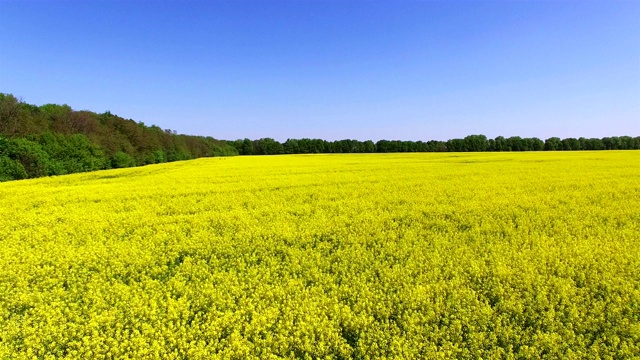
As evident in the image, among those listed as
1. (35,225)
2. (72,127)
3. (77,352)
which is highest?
(72,127)

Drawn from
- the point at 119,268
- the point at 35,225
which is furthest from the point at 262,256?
the point at 35,225

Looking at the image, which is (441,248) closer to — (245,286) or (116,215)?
(245,286)

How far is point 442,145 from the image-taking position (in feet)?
280

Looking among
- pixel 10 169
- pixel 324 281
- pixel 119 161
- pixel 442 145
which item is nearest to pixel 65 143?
pixel 119 161

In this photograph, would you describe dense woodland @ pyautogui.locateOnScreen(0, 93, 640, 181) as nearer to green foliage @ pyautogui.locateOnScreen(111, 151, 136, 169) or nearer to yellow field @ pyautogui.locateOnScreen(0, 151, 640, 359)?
green foliage @ pyautogui.locateOnScreen(111, 151, 136, 169)

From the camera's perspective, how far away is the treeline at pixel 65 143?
99.7 feet

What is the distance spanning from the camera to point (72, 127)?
52.5 meters

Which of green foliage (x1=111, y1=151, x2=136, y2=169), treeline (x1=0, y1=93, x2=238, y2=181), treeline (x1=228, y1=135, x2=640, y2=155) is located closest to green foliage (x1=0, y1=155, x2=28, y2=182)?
treeline (x1=0, y1=93, x2=238, y2=181)

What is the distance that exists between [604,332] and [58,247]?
8.76 meters

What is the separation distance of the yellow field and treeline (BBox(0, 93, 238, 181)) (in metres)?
25.9

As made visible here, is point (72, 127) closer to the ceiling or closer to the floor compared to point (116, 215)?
closer to the ceiling

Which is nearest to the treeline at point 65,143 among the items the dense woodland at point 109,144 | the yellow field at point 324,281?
the dense woodland at point 109,144

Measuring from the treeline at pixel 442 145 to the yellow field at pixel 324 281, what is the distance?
2969 inches

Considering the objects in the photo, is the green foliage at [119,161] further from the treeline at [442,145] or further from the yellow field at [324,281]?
the treeline at [442,145]
